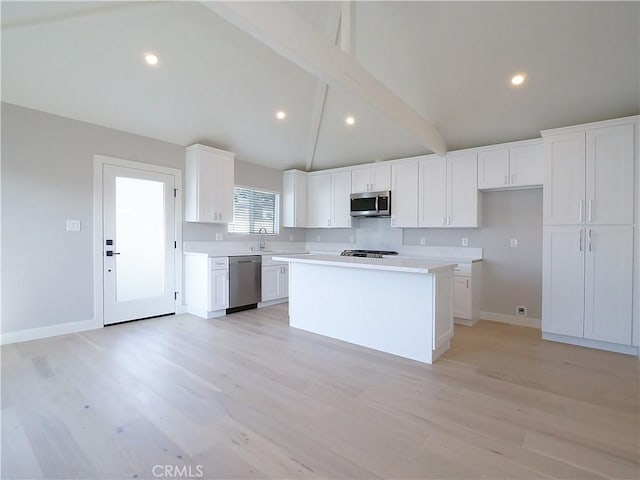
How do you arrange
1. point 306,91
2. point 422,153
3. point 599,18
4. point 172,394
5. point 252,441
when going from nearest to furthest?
point 252,441, point 172,394, point 599,18, point 306,91, point 422,153

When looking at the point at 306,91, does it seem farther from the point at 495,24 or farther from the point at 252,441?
the point at 252,441

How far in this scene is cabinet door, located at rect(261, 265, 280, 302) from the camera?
5.13 meters

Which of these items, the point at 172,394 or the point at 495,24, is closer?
the point at 172,394

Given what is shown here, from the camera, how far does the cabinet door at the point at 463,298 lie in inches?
168

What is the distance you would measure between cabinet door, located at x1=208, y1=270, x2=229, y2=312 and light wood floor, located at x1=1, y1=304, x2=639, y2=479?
103 centimetres

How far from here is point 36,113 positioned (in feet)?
11.3

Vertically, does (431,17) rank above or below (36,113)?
above

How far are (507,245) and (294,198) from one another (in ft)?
12.0

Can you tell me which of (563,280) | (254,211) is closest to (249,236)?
(254,211)

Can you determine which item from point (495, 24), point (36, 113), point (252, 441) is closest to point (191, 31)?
point (36, 113)

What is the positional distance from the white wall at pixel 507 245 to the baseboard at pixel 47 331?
490 centimetres

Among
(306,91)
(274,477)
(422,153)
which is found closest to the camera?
(274,477)

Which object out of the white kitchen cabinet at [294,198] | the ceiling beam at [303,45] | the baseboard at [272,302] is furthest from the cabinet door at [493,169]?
the baseboard at [272,302]

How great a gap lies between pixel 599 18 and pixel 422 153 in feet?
8.41
